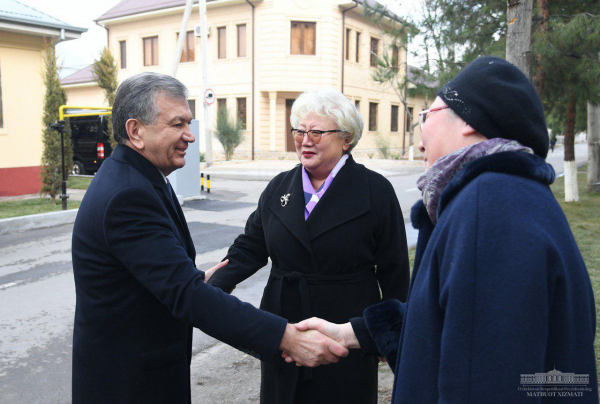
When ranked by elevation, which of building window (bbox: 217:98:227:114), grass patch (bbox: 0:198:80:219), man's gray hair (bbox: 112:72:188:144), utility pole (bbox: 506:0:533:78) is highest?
building window (bbox: 217:98:227:114)

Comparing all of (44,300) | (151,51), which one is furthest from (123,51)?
(44,300)

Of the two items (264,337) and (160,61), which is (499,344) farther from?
(160,61)

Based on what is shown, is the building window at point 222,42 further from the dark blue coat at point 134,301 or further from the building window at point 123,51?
the dark blue coat at point 134,301

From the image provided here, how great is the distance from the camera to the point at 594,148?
15.3 m

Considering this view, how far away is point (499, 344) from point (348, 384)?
1.38 metres

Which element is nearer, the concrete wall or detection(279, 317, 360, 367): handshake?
detection(279, 317, 360, 367): handshake

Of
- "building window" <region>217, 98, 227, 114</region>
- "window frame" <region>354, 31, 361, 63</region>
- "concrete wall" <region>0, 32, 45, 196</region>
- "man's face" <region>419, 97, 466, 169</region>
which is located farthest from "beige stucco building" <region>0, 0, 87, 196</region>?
"window frame" <region>354, 31, 361, 63</region>

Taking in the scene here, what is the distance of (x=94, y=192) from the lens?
1.92 meters

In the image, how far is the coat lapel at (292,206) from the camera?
2.53 meters

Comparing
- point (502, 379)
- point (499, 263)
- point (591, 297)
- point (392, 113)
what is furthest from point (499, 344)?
point (392, 113)

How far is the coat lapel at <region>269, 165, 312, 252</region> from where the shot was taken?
8.30 feet

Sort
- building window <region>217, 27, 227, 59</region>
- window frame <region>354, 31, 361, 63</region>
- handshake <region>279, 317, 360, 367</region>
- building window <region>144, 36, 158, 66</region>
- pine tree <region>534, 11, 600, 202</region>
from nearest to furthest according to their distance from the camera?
handshake <region>279, 317, 360, 367</region>
pine tree <region>534, 11, 600, 202</region>
building window <region>217, 27, 227, 59</region>
window frame <region>354, 31, 361, 63</region>
building window <region>144, 36, 158, 66</region>

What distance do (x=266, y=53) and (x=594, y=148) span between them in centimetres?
1714

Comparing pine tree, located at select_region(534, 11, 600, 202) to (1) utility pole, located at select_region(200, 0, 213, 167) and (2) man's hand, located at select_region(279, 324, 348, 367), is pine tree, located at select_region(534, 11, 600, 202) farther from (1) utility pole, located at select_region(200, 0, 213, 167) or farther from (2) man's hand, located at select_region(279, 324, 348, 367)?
(1) utility pole, located at select_region(200, 0, 213, 167)
